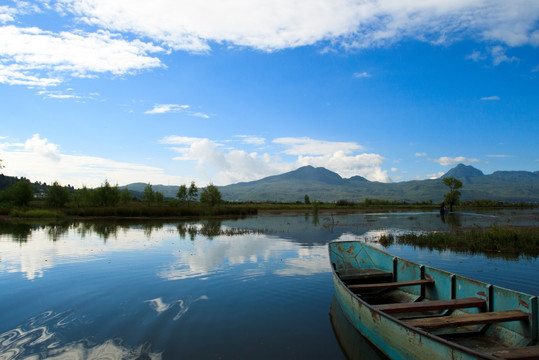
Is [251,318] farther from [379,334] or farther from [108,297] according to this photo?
[108,297]

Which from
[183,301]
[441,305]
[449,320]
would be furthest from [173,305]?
[449,320]

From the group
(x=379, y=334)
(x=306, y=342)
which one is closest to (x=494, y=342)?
(x=379, y=334)

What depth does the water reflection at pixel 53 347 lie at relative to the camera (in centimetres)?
774

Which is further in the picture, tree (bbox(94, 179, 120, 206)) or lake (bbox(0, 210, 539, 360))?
tree (bbox(94, 179, 120, 206))

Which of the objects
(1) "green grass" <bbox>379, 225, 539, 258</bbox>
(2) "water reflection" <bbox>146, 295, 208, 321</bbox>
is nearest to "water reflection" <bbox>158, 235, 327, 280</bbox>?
(2) "water reflection" <bbox>146, 295, 208, 321</bbox>

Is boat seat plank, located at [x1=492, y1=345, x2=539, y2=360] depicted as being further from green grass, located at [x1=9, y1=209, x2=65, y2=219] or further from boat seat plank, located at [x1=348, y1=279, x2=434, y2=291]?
green grass, located at [x1=9, y1=209, x2=65, y2=219]

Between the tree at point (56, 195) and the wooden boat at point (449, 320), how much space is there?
3073 inches

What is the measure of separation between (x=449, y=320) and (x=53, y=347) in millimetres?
8960

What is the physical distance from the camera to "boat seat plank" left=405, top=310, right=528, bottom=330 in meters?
6.85

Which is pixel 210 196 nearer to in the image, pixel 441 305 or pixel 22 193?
pixel 22 193

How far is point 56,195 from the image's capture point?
7319 centimetres

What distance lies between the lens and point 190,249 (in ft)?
75.0

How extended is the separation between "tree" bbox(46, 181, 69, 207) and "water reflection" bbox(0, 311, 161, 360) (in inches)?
2916

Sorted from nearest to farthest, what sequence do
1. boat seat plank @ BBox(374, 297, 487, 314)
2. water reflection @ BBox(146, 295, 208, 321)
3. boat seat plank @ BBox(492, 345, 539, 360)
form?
boat seat plank @ BBox(492, 345, 539, 360), boat seat plank @ BBox(374, 297, 487, 314), water reflection @ BBox(146, 295, 208, 321)
